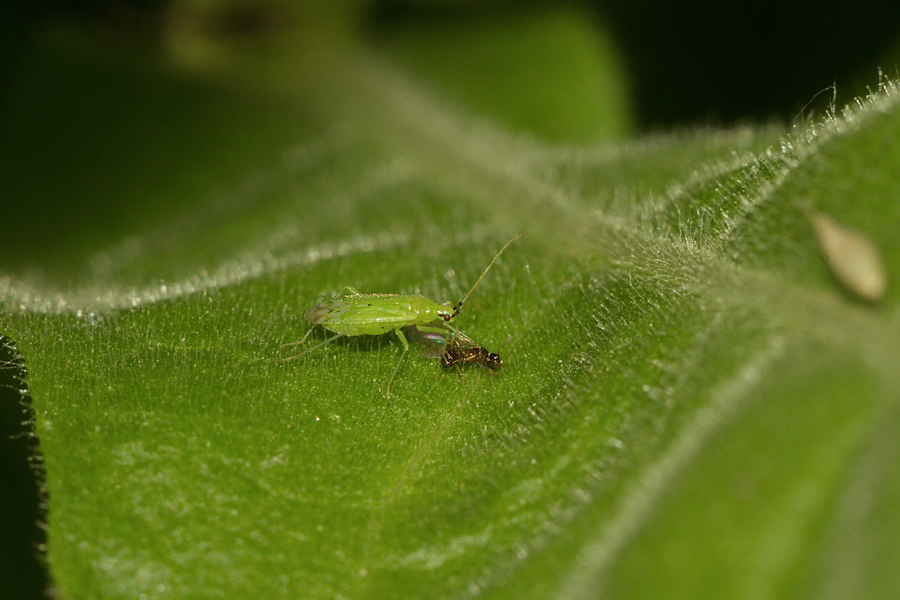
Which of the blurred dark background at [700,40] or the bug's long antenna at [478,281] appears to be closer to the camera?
the bug's long antenna at [478,281]

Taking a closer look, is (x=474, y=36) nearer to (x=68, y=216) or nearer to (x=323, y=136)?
(x=323, y=136)

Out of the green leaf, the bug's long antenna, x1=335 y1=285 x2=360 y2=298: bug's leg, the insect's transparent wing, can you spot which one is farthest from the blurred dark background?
x1=335 y1=285 x2=360 y2=298: bug's leg

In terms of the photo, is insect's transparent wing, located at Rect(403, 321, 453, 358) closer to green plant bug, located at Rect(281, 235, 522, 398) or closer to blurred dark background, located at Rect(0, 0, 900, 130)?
green plant bug, located at Rect(281, 235, 522, 398)

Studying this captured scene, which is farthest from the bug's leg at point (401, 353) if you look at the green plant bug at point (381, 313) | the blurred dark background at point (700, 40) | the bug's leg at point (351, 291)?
the blurred dark background at point (700, 40)

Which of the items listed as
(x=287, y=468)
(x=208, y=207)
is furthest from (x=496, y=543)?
(x=208, y=207)

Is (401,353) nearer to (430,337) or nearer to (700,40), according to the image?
(430,337)

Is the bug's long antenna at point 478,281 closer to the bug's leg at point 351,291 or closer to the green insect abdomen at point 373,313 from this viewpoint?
the green insect abdomen at point 373,313

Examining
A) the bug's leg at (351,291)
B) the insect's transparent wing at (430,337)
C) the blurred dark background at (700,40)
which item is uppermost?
the blurred dark background at (700,40)
